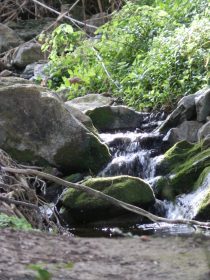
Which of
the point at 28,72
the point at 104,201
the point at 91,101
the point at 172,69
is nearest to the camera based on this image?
the point at 104,201

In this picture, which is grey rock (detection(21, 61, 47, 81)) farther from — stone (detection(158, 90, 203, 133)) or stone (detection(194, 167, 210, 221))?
stone (detection(194, 167, 210, 221))

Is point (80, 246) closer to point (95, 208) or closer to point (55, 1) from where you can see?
point (95, 208)

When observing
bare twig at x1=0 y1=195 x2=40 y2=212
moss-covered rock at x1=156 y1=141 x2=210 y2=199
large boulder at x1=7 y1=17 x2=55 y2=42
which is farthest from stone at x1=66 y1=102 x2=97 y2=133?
large boulder at x1=7 y1=17 x2=55 y2=42

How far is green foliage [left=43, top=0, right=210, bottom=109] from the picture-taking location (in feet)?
33.6

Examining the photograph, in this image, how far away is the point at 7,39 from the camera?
16.2m

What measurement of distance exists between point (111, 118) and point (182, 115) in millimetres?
1374

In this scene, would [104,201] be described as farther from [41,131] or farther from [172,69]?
[172,69]

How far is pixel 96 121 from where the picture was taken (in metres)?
9.84

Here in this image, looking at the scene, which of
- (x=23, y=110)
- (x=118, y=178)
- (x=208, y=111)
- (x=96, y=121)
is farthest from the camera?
(x=96, y=121)

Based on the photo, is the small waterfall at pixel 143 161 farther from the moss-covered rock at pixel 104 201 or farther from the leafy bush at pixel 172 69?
the leafy bush at pixel 172 69

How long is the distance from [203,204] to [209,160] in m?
0.91

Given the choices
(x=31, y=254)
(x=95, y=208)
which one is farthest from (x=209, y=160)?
(x=31, y=254)

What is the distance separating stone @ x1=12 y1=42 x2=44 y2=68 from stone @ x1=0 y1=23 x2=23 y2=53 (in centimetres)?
91

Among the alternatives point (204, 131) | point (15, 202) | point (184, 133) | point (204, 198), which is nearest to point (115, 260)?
point (15, 202)
